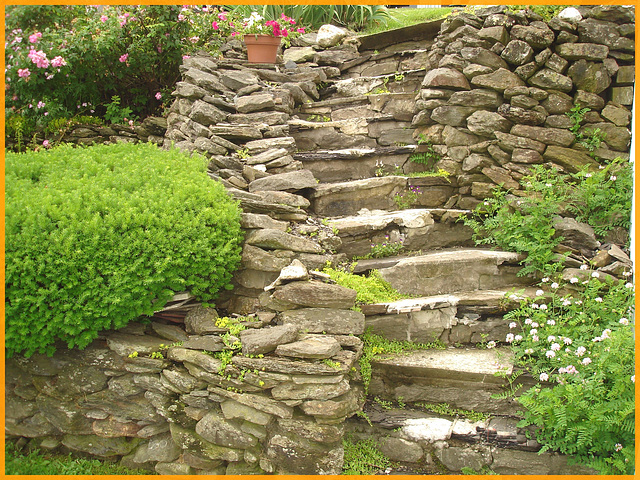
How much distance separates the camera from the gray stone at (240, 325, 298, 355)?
384cm

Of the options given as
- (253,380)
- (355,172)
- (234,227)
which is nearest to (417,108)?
(355,172)

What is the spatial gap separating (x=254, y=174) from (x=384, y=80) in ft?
10.8

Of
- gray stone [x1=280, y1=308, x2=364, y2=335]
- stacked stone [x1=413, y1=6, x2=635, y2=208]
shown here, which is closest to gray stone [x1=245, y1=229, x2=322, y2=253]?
gray stone [x1=280, y1=308, x2=364, y2=335]

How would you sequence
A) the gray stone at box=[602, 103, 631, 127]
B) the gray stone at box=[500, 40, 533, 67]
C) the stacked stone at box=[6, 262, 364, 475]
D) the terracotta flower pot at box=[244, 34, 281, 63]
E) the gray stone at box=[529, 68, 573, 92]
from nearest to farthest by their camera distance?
1. the stacked stone at box=[6, 262, 364, 475]
2. the gray stone at box=[602, 103, 631, 127]
3. the gray stone at box=[529, 68, 573, 92]
4. the gray stone at box=[500, 40, 533, 67]
5. the terracotta flower pot at box=[244, 34, 281, 63]

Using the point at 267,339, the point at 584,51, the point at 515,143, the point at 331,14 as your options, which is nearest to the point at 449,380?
the point at 267,339

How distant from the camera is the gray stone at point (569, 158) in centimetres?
589

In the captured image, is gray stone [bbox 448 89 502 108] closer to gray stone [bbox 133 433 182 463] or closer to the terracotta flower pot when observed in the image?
the terracotta flower pot

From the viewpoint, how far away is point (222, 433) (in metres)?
3.85

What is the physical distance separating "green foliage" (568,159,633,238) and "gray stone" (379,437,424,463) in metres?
2.98

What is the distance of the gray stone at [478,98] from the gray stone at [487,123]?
4.5 inches

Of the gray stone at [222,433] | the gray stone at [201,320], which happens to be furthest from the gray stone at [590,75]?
the gray stone at [222,433]

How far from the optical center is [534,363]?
4.43m

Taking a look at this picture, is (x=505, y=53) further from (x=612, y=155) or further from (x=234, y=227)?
(x=234, y=227)

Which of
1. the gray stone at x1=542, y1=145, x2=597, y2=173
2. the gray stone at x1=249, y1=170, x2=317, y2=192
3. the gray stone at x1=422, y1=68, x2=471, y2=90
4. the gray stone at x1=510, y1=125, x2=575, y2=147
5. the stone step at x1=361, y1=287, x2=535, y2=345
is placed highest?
the gray stone at x1=422, y1=68, x2=471, y2=90
